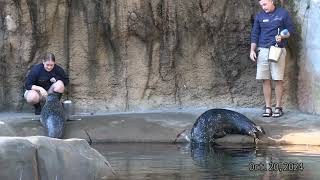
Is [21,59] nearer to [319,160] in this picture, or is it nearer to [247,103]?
[247,103]

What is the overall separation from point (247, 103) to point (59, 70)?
12.2ft

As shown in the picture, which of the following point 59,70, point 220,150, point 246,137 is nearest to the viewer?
point 220,150

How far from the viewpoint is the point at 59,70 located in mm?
11148

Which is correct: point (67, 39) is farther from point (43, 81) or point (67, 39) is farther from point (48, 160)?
point (48, 160)

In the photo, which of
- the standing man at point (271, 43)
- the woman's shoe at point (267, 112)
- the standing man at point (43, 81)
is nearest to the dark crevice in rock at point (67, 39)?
the standing man at point (43, 81)

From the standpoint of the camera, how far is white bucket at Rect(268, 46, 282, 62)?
1084 cm

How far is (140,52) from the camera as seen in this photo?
1248 centimetres

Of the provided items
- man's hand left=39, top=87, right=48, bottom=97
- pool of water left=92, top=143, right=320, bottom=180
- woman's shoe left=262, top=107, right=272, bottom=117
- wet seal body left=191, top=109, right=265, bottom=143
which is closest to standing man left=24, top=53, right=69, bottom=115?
man's hand left=39, top=87, right=48, bottom=97

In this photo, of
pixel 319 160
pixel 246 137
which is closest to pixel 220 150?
pixel 246 137

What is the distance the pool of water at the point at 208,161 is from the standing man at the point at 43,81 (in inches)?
62.8

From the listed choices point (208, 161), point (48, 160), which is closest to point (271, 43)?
point (208, 161)

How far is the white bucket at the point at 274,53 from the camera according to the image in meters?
10.8

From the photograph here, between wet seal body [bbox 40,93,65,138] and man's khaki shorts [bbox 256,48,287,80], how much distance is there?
3405 mm

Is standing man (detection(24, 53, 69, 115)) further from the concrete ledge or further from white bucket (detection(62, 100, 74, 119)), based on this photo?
the concrete ledge
